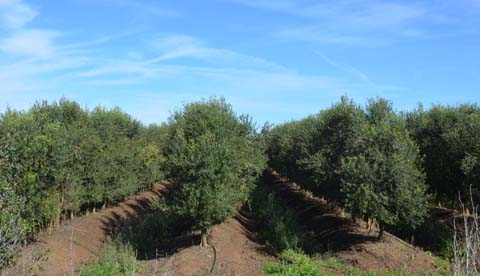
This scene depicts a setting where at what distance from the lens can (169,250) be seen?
19.3 metres

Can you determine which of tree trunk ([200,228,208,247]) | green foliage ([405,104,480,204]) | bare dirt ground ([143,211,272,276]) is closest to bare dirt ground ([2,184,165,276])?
bare dirt ground ([143,211,272,276])

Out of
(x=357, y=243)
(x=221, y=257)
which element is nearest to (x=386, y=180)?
(x=357, y=243)

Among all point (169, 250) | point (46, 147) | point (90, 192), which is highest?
point (46, 147)

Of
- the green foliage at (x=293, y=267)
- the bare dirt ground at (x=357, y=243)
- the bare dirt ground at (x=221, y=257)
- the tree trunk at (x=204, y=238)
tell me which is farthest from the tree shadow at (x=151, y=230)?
the bare dirt ground at (x=357, y=243)

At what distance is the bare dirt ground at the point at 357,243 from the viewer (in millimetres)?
16484

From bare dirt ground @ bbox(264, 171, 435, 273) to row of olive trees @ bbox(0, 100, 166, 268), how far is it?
30.1 feet

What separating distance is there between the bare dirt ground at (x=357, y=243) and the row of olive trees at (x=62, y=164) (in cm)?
919

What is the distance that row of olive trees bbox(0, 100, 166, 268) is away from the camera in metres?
17.0

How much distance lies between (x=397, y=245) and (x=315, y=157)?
275 inches

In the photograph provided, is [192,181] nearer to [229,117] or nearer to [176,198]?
[176,198]

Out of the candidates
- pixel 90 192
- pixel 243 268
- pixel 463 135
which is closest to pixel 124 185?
pixel 90 192

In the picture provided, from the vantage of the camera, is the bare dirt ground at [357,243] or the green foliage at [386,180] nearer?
the bare dirt ground at [357,243]

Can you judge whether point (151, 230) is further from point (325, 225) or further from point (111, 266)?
point (325, 225)

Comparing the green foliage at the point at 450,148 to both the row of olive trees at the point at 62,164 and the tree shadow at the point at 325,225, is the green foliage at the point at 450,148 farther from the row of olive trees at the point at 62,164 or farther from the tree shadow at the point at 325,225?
the row of olive trees at the point at 62,164
